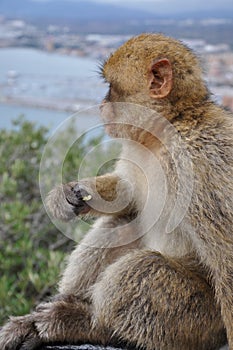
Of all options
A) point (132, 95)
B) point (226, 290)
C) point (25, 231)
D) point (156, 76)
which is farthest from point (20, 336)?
point (25, 231)

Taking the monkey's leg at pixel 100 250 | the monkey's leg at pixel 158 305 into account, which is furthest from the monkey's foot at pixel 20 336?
the monkey's leg at pixel 158 305

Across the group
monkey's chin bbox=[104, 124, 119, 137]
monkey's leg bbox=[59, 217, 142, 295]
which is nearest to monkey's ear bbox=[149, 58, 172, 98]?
monkey's chin bbox=[104, 124, 119, 137]

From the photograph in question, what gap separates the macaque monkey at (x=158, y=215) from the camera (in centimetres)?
255

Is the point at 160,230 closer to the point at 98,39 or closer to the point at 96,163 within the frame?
the point at 96,163

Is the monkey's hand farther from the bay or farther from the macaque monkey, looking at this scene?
the bay

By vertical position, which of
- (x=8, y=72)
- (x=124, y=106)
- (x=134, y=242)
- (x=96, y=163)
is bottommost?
(x=8, y=72)

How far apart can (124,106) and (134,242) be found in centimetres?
65

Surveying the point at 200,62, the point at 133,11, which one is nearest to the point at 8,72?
the point at 133,11

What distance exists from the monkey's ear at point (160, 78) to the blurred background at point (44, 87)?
27cm

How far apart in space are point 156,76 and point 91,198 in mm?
627

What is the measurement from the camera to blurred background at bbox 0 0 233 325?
4664 millimetres

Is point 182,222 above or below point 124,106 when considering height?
below

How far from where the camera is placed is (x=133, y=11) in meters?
8.62

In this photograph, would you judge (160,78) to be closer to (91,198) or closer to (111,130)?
(111,130)
